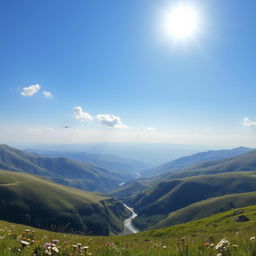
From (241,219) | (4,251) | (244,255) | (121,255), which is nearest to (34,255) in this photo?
(4,251)

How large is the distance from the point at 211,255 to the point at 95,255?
2.64m

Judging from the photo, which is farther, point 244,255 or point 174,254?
point 174,254

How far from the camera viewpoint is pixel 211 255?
5492 mm

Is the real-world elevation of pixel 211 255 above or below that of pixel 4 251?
below

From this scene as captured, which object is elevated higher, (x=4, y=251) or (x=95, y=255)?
(x=4, y=251)

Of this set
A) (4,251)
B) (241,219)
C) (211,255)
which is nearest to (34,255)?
(4,251)

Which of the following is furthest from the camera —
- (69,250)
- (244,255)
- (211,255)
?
(69,250)

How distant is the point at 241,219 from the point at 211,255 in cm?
7749

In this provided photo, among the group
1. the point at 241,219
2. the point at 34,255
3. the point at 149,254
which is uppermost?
the point at 34,255

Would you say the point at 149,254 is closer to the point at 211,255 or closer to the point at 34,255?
the point at 211,255

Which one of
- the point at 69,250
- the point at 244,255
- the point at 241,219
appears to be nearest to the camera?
the point at 244,255

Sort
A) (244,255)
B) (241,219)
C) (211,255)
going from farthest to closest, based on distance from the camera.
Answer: (241,219), (211,255), (244,255)

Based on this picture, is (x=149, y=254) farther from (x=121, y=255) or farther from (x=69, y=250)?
(x=69, y=250)

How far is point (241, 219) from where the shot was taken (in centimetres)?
7206
